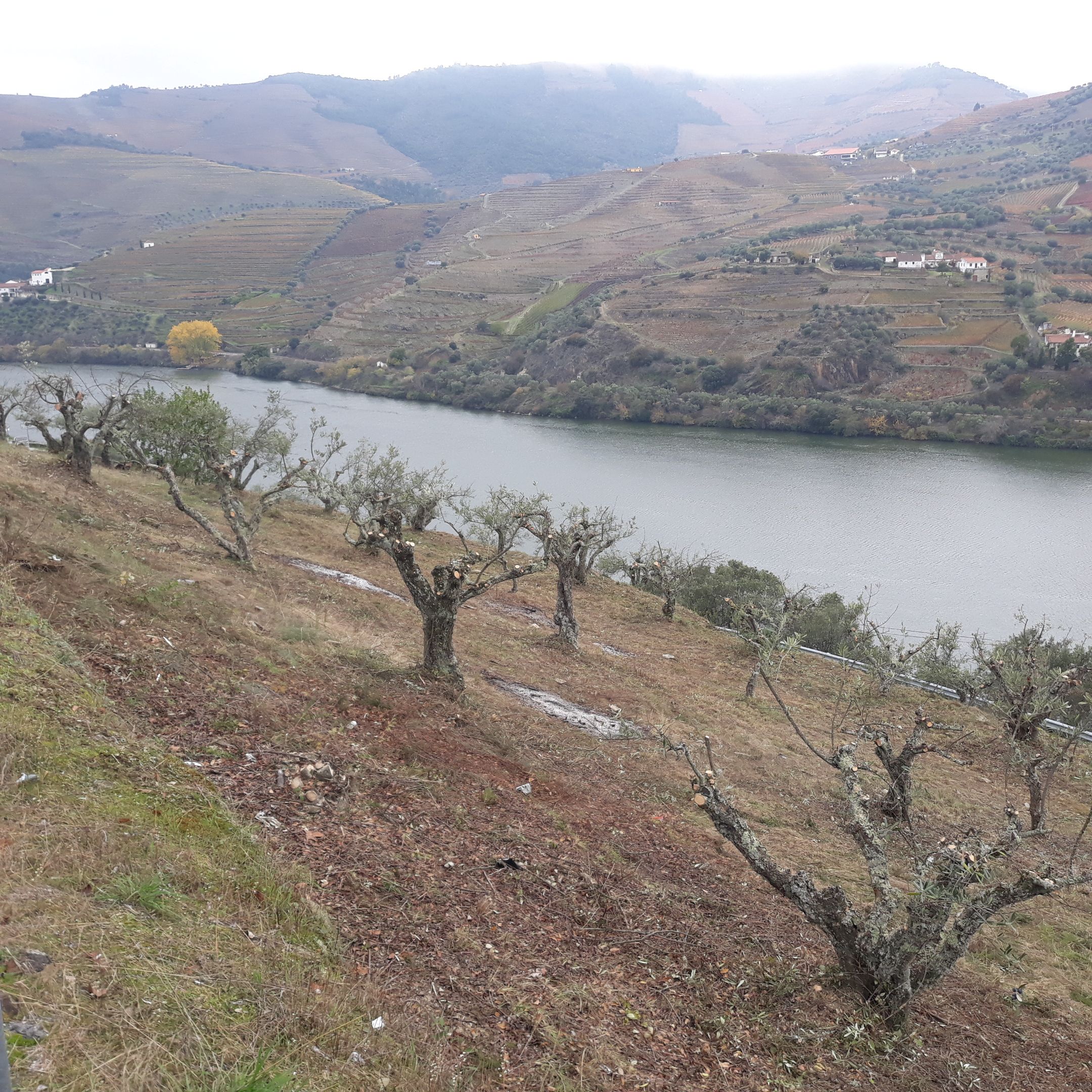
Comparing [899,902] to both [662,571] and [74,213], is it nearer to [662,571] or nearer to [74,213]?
[662,571]

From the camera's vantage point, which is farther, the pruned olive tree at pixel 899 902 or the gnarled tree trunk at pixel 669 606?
the gnarled tree trunk at pixel 669 606

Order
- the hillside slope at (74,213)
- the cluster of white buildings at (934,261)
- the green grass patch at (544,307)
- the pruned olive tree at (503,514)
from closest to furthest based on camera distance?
the pruned olive tree at (503,514)
the cluster of white buildings at (934,261)
the green grass patch at (544,307)
the hillside slope at (74,213)

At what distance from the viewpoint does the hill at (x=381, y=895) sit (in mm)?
4148

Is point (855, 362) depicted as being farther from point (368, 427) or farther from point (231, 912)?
point (231, 912)

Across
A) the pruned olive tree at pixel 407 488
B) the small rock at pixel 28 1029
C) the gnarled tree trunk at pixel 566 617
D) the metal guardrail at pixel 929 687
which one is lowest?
the metal guardrail at pixel 929 687

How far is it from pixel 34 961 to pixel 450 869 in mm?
3296

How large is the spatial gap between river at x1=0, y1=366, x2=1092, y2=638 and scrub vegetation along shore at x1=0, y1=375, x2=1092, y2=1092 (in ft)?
68.2

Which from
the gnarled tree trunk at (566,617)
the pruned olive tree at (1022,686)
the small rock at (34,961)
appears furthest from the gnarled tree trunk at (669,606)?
the small rock at (34,961)

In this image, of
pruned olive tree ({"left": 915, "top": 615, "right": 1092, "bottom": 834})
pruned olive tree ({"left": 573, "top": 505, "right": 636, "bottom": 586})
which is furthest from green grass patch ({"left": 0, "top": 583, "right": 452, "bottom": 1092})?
pruned olive tree ({"left": 573, "top": 505, "right": 636, "bottom": 586})

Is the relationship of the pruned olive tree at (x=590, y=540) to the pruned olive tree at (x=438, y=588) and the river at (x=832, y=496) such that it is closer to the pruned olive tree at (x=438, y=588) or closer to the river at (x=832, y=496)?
the pruned olive tree at (x=438, y=588)

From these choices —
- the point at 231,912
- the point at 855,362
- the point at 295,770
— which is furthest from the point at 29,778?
the point at 855,362

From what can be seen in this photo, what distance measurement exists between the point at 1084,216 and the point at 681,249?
55.9 meters

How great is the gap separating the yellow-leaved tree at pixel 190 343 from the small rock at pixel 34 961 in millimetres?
103374

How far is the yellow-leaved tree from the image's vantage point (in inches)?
3787
